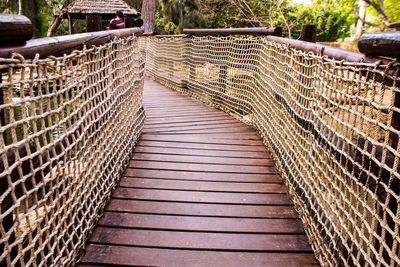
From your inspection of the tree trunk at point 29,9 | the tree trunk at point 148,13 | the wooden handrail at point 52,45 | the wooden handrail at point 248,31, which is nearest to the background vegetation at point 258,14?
the tree trunk at point 29,9

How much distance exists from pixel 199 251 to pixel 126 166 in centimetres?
130

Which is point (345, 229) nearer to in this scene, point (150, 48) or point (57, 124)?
point (57, 124)

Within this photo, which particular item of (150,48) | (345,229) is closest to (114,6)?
(150,48)

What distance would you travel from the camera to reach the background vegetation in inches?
499

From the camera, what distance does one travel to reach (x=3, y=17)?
105cm

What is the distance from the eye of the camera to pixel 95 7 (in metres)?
14.1

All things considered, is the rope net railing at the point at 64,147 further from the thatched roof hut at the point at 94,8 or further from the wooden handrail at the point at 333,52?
the thatched roof hut at the point at 94,8

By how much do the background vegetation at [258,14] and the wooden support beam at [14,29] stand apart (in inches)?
381

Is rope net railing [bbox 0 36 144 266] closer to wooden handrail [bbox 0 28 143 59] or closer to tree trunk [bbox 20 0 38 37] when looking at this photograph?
wooden handrail [bbox 0 28 143 59]

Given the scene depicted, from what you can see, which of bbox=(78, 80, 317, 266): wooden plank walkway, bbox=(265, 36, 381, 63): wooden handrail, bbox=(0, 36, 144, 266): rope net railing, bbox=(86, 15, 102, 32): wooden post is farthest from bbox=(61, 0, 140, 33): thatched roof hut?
bbox=(265, 36, 381, 63): wooden handrail

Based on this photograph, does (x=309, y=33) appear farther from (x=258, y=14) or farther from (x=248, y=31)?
(x=258, y=14)

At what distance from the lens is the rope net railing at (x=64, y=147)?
1173 millimetres

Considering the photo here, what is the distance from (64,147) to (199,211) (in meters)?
1.00

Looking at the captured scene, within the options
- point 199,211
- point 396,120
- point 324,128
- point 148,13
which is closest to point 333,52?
point 324,128
